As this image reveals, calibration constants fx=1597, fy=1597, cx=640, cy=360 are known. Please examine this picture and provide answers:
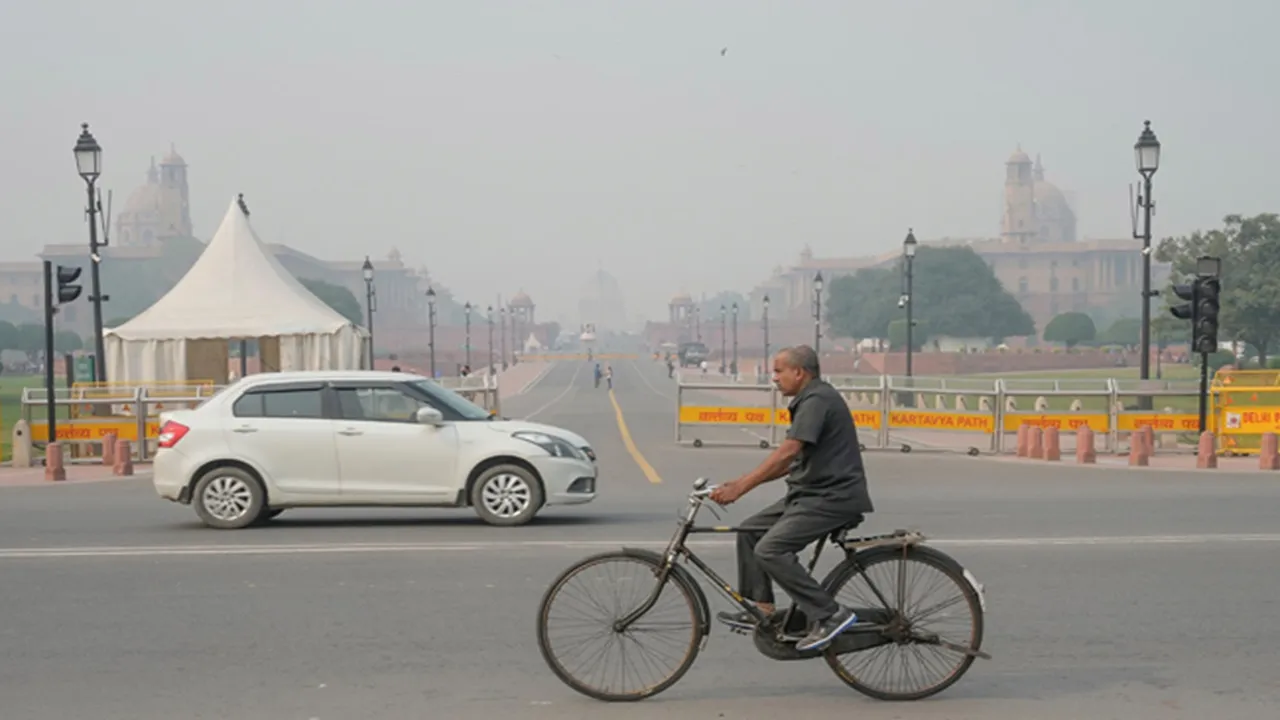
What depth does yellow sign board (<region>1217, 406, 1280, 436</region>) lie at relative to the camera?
1028 inches

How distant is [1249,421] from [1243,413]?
0.16 m

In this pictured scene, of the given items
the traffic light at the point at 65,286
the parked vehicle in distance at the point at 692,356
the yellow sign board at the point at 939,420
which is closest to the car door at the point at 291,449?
the traffic light at the point at 65,286

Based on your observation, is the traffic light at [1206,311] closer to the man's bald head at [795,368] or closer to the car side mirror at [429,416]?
the car side mirror at [429,416]

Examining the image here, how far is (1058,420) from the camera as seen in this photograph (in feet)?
93.7

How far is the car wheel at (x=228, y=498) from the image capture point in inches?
560

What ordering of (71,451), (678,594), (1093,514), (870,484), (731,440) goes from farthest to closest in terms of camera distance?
(731,440) < (71,451) < (870,484) < (1093,514) < (678,594)

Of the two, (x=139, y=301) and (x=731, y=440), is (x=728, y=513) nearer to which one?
(x=731, y=440)

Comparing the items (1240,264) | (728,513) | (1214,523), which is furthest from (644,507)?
(1240,264)

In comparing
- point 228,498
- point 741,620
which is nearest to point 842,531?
point 741,620

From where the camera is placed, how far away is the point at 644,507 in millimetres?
16609

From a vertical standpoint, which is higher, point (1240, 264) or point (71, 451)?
point (1240, 264)

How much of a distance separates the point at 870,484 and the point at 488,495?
7.33 m

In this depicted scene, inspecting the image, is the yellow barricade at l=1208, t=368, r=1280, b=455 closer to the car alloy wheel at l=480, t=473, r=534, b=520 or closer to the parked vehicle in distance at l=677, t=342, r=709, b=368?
the car alloy wheel at l=480, t=473, r=534, b=520

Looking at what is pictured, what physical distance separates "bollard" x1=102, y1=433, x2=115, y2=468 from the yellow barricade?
1800cm
